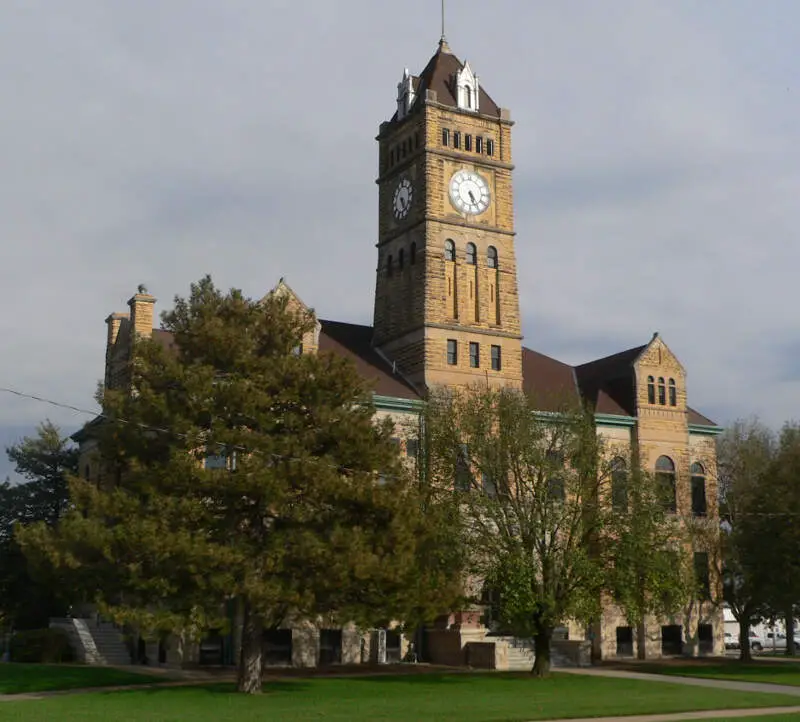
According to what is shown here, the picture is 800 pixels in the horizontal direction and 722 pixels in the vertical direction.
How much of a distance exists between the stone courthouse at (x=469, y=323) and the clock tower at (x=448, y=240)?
0.07 metres

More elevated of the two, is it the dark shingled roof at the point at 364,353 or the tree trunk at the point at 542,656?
the dark shingled roof at the point at 364,353

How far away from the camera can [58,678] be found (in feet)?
120

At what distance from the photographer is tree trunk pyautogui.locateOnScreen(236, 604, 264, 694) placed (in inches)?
1299

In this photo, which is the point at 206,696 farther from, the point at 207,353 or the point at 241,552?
the point at 207,353

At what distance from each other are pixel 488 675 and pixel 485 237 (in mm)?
25113

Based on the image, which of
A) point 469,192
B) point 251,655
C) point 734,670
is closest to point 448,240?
point 469,192

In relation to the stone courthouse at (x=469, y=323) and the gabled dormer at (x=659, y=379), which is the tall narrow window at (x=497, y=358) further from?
the gabled dormer at (x=659, y=379)

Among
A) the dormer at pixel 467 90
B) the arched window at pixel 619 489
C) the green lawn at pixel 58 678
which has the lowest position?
the green lawn at pixel 58 678

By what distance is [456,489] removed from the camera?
4009cm

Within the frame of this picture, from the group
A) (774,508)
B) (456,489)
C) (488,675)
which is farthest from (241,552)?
(774,508)

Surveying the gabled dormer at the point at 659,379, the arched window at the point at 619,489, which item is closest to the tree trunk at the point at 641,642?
the gabled dormer at the point at 659,379

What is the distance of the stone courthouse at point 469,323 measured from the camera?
181ft

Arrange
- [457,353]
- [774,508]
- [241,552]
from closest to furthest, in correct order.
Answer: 1. [241,552]
2. [774,508]
3. [457,353]

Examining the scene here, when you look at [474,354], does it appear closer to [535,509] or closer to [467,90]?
[467,90]
